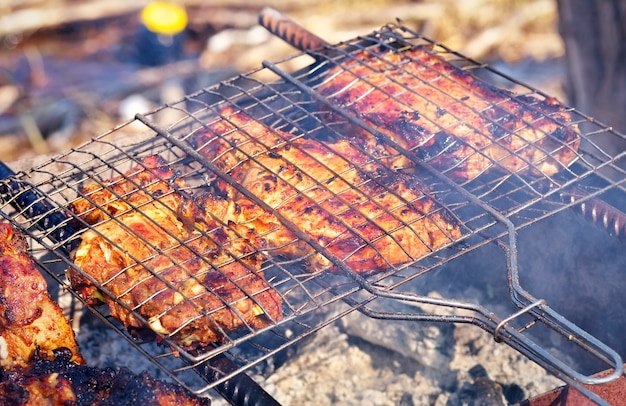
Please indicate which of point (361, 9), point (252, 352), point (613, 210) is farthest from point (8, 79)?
point (613, 210)

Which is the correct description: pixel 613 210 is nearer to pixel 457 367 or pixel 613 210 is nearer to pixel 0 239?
pixel 457 367

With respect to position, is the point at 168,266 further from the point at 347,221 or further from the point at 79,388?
the point at 347,221

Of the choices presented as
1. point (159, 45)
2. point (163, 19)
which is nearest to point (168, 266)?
point (159, 45)

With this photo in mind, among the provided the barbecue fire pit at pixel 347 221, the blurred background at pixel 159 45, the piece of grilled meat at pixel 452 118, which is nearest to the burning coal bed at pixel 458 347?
the barbecue fire pit at pixel 347 221

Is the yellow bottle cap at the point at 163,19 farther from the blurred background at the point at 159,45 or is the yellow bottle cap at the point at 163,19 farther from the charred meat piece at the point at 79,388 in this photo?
the charred meat piece at the point at 79,388

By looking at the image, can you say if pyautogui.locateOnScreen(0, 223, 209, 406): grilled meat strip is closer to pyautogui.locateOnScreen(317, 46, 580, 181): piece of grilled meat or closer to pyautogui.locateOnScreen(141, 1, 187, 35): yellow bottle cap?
pyautogui.locateOnScreen(317, 46, 580, 181): piece of grilled meat

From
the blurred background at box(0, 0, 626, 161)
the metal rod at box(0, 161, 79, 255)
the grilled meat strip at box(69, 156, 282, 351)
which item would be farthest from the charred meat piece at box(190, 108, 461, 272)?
the blurred background at box(0, 0, 626, 161)
